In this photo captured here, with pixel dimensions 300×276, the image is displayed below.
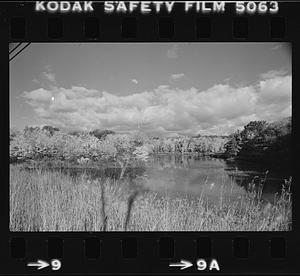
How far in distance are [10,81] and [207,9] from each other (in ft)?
8.67

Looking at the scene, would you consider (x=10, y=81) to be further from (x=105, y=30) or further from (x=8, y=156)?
(x=105, y=30)

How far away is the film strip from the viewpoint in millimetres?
4105

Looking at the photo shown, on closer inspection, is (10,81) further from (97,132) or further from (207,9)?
(207,9)

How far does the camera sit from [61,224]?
425 centimetres

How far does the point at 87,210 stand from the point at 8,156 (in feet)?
4.00

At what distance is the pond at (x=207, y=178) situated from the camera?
429 cm

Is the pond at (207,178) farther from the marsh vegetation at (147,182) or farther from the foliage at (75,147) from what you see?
the foliage at (75,147)

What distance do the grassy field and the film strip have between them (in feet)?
0.30
